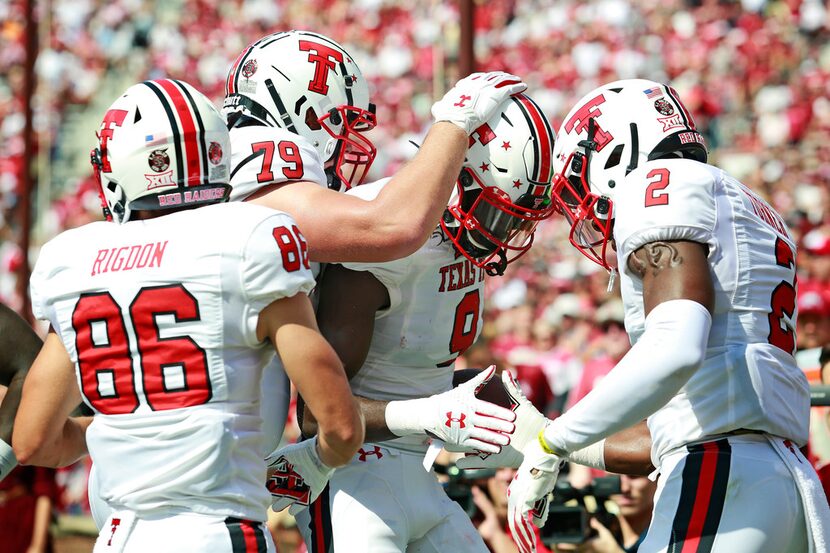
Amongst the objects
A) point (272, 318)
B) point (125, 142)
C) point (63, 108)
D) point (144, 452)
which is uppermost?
point (125, 142)

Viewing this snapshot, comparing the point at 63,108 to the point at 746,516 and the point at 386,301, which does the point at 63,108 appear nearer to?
the point at 386,301

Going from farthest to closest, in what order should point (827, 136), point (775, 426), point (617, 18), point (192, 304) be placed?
point (617, 18) → point (827, 136) → point (775, 426) → point (192, 304)

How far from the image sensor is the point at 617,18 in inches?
551

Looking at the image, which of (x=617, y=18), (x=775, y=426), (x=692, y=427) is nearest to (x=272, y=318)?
(x=692, y=427)

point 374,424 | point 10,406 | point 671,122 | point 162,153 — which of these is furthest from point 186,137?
point 10,406

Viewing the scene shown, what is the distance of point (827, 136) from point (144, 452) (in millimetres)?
10482

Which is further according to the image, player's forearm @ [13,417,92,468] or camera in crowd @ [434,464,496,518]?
camera in crowd @ [434,464,496,518]

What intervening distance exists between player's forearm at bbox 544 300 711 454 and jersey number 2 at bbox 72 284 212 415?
2.87 feet

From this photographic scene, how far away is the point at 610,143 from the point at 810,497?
40.8 inches

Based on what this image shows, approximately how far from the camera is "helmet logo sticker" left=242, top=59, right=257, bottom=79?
11.9ft

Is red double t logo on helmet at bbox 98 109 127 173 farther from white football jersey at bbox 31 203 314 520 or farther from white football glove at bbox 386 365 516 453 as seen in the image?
white football glove at bbox 386 365 516 453

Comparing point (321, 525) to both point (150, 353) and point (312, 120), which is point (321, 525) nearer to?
point (150, 353)

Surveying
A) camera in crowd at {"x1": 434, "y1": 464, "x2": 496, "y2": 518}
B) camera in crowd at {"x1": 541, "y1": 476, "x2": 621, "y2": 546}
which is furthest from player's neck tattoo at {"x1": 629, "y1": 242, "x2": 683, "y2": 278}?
camera in crowd at {"x1": 434, "y1": 464, "x2": 496, "y2": 518}

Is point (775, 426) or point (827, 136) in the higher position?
point (775, 426)
